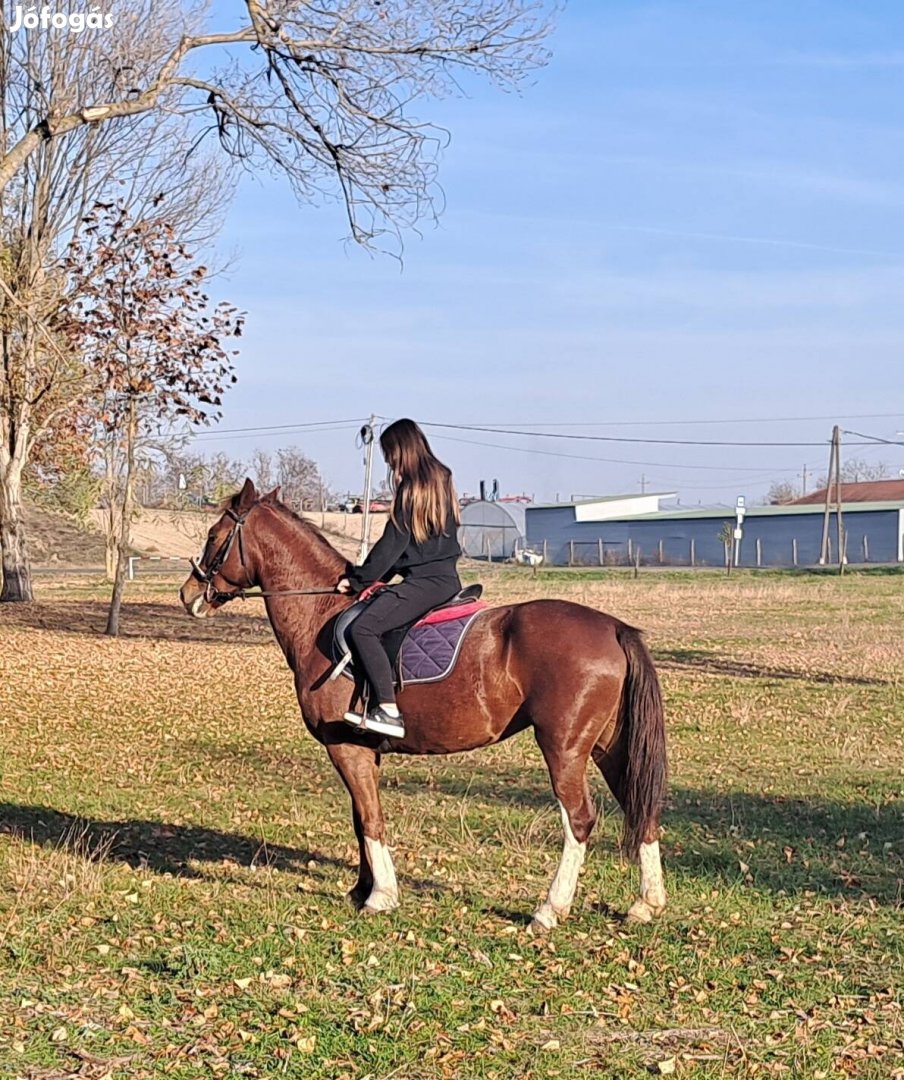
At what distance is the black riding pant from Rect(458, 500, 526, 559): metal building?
92.3m

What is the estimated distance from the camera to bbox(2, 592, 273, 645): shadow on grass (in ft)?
90.5

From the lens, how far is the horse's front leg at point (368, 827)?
7.67 m

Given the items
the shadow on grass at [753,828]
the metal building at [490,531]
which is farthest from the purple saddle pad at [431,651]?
the metal building at [490,531]

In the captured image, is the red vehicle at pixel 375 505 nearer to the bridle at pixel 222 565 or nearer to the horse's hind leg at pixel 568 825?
the bridle at pixel 222 565

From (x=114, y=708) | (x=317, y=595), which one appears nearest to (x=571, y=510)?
(x=114, y=708)

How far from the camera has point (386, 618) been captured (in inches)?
299

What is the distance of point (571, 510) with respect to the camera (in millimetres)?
110125

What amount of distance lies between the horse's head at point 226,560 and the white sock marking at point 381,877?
183cm

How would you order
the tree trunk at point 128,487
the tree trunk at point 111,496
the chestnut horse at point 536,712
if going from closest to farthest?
the chestnut horse at point 536,712 → the tree trunk at point 128,487 → the tree trunk at point 111,496

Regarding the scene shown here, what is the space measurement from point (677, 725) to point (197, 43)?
10156 mm

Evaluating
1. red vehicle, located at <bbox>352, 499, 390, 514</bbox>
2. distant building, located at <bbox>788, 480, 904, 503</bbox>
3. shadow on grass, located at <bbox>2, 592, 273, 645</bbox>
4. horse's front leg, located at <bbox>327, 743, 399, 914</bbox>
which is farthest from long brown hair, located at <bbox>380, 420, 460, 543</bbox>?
distant building, located at <bbox>788, 480, 904, 503</bbox>

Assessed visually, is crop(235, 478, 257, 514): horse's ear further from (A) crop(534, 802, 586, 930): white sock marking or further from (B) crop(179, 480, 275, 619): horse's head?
(A) crop(534, 802, 586, 930): white sock marking

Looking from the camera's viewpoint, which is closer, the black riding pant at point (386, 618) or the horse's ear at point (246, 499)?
the black riding pant at point (386, 618)

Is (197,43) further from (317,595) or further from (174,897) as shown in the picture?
(174,897)
